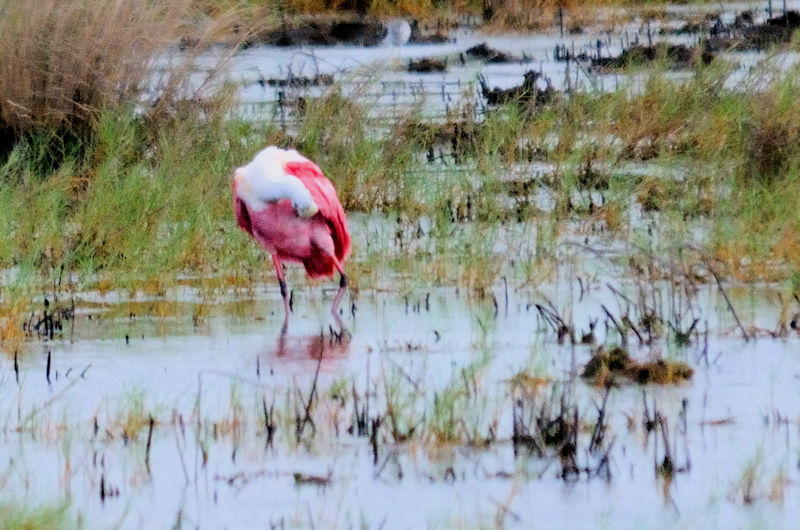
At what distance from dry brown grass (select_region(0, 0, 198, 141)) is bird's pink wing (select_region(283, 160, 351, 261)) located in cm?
254

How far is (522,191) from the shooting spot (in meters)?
9.80

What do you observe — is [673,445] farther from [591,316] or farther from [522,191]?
[522,191]

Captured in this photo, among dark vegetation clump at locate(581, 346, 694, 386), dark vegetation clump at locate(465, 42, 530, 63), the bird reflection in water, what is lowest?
dark vegetation clump at locate(581, 346, 694, 386)

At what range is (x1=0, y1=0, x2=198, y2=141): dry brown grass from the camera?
9750mm

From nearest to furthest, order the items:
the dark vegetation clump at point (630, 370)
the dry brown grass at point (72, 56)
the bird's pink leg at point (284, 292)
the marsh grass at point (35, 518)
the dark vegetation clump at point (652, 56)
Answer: the marsh grass at point (35, 518) < the dark vegetation clump at point (630, 370) < the bird's pink leg at point (284, 292) < the dry brown grass at point (72, 56) < the dark vegetation clump at point (652, 56)

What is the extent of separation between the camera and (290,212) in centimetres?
733

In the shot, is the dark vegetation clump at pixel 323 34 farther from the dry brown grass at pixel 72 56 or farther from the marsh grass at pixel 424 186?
the dry brown grass at pixel 72 56

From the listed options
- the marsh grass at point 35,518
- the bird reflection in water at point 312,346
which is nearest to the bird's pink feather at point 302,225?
the bird reflection in water at point 312,346

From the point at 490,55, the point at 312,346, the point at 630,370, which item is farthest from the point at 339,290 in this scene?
the point at 490,55

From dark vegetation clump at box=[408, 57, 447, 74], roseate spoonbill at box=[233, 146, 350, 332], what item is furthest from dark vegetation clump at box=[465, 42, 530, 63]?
roseate spoonbill at box=[233, 146, 350, 332]

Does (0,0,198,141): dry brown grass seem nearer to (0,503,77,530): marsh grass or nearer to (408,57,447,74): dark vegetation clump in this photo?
(0,503,77,530): marsh grass

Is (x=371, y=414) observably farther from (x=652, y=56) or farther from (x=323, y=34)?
(x=323, y=34)

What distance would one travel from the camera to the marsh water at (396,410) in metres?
Result: 4.61

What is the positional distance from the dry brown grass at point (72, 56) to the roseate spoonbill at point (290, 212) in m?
2.54
